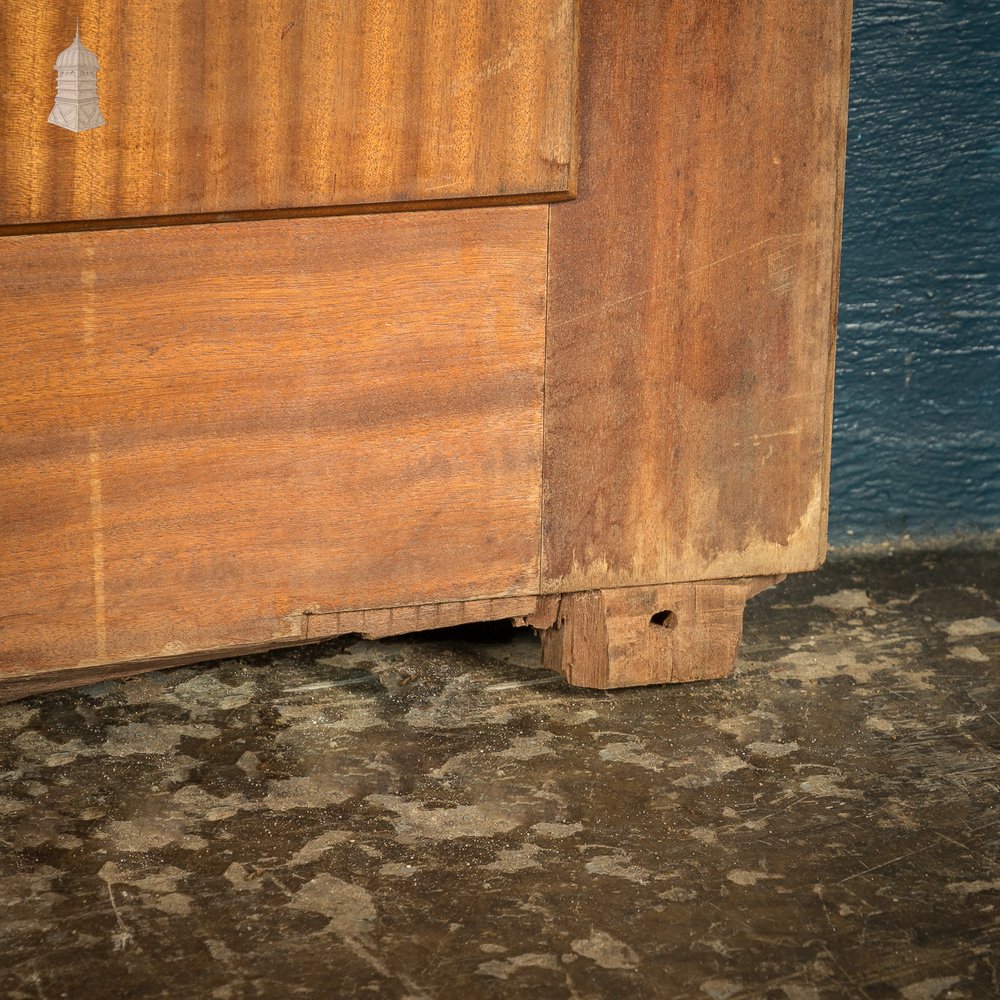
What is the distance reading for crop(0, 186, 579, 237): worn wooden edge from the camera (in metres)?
1.65

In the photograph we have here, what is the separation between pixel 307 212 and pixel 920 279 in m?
1.41

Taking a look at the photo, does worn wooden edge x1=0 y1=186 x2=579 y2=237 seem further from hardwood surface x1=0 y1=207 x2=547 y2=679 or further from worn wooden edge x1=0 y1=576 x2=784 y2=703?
worn wooden edge x1=0 y1=576 x2=784 y2=703

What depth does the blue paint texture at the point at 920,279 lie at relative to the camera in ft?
8.51

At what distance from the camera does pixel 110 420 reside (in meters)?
1.72

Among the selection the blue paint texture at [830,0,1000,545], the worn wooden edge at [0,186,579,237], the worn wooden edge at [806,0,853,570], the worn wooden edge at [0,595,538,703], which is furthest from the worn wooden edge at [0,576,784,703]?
the blue paint texture at [830,0,1000,545]

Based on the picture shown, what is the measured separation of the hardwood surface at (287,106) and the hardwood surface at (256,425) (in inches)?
2.1

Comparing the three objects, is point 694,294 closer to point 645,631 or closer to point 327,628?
point 645,631

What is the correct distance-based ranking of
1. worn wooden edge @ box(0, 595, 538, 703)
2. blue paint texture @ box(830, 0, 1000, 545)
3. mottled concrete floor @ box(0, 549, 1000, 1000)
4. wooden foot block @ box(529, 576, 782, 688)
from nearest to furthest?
mottled concrete floor @ box(0, 549, 1000, 1000), worn wooden edge @ box(0, 595, 538, 703), wooden foot block @ box(529, 576, 782, 688), blue paint texture @ box(830, 0, 1000, 545)

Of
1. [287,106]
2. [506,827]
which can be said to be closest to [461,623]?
[506,827]

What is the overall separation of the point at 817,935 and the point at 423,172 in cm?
101

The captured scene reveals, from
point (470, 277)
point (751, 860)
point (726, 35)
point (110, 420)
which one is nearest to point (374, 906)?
point (751, 860)

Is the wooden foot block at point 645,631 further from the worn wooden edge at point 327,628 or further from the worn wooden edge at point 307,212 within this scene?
the worn wooden edge at point 307,212

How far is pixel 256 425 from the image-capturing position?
179 cm

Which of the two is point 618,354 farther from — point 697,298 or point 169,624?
point 169,624
